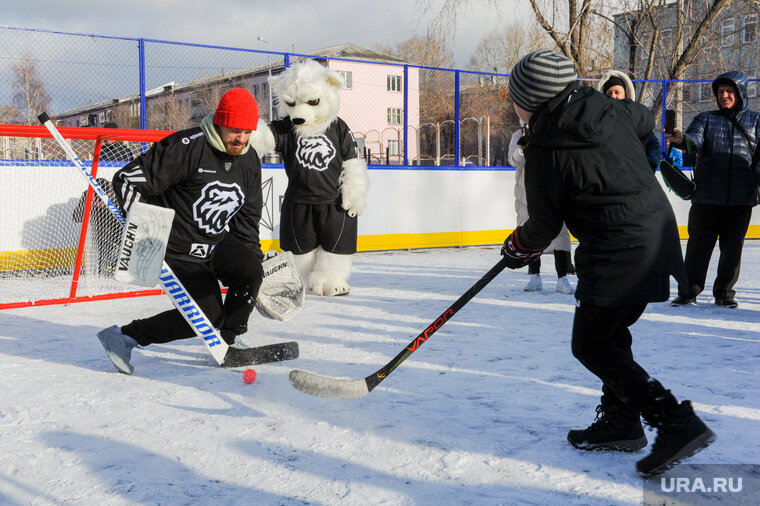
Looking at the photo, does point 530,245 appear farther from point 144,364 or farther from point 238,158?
point 144,364

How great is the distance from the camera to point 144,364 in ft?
11.4

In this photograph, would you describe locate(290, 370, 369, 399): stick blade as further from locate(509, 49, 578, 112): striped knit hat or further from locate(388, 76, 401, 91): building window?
locate(388, 76, 401, 91): building window

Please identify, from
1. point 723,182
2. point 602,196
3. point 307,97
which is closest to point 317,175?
point 307,97

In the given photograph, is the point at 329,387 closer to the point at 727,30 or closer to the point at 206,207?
the point at 206,207

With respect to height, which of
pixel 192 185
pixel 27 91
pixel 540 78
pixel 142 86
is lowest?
pixel 192 185

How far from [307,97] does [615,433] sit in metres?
3.57

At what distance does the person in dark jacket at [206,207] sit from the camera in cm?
304

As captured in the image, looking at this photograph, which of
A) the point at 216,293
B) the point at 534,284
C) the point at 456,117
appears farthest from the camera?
the point at 456,117

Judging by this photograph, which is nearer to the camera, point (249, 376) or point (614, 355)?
point (614, 355)

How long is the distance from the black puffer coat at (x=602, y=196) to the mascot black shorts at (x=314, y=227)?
3.35 meters

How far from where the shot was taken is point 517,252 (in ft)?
7.61

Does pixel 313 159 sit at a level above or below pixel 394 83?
below

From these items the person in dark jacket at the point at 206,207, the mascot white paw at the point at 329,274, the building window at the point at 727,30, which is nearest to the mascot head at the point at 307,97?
the mascot white paw at the point at 329,274

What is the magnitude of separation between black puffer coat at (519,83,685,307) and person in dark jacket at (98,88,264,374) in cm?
151
